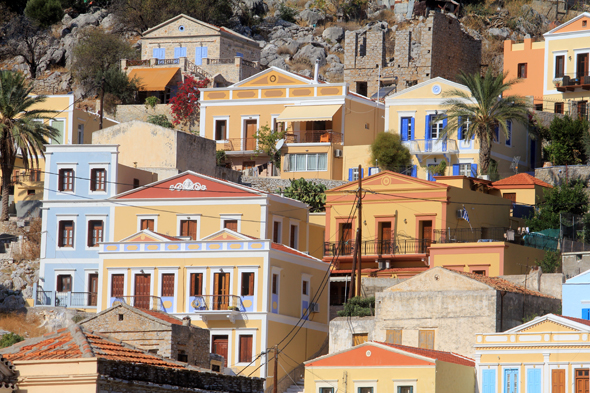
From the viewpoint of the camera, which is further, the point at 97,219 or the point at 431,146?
the point at 431,146

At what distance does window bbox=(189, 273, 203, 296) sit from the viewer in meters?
47.5

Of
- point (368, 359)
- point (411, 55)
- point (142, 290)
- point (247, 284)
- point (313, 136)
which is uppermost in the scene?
point (411, 55)

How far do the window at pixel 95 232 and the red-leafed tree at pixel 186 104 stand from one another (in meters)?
25.1

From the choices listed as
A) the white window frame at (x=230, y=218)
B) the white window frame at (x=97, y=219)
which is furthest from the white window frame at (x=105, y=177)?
the white window frame at (x=230, y=218)

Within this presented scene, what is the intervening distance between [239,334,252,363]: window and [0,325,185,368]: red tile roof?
20310mm

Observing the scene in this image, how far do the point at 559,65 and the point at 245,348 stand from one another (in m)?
36.2

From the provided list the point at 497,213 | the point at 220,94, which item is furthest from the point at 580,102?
the point at 220,94

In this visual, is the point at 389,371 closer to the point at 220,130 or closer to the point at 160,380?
the point at 160,380

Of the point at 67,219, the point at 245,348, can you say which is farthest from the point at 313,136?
the point at 245,348

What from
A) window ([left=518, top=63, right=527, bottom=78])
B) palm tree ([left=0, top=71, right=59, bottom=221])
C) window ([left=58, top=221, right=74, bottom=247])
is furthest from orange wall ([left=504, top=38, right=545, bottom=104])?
window ([left=58, top=221, right=74, bottom=247])

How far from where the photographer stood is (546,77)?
7269cm

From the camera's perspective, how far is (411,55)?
85.6 meters

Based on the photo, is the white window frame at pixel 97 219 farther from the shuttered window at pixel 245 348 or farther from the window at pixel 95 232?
the shuttered window at pixel 245 348

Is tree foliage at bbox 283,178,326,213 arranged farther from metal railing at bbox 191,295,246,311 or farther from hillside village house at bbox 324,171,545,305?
metal railing at bbox 191,295,246,311
